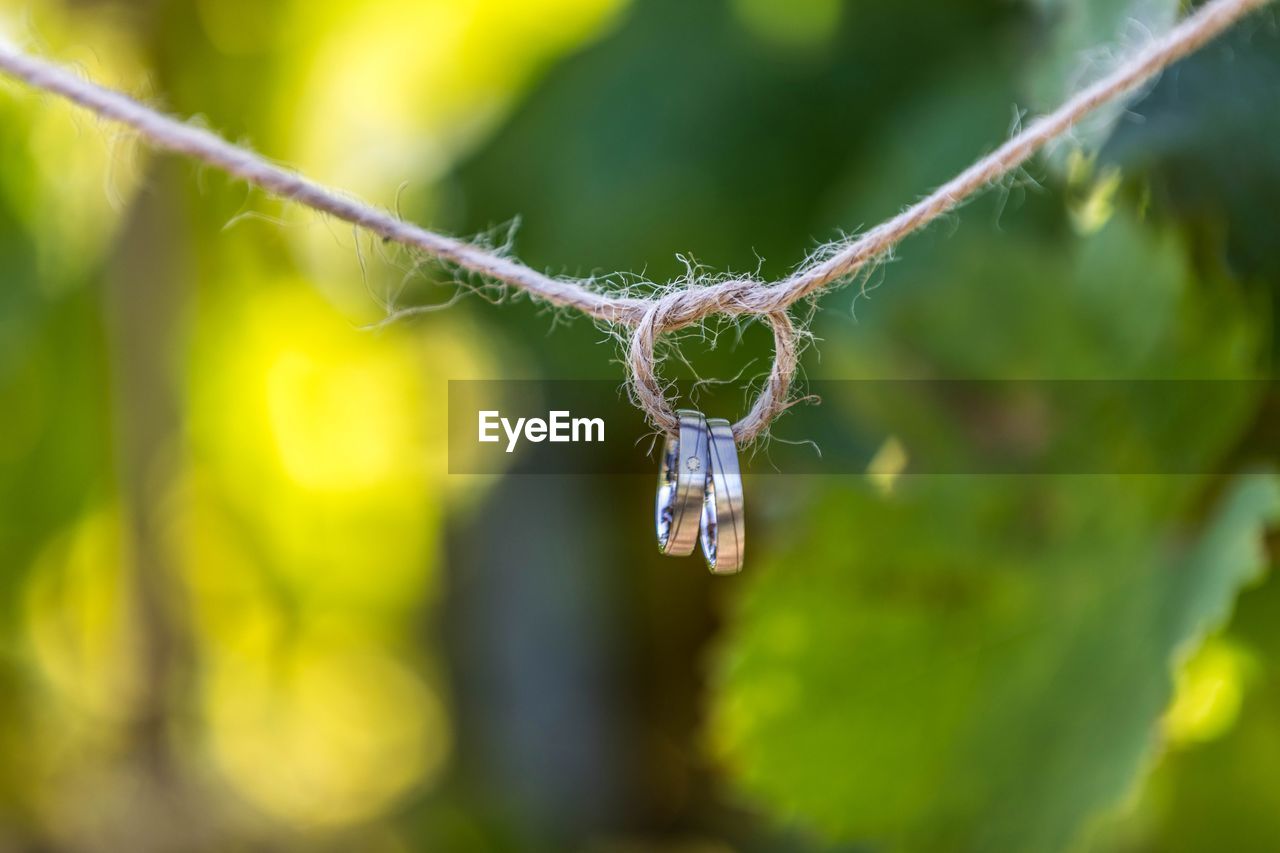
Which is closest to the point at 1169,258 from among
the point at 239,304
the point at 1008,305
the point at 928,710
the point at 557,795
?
the point at 1008,305

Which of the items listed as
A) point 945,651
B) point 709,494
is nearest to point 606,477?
point 945,651

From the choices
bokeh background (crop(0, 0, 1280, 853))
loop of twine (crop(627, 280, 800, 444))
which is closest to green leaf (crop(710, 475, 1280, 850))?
bokeh background (crop(0, 0, 1280, 853))

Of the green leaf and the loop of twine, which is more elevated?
the loop of twine

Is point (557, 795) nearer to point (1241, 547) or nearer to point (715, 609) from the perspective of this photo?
point (715, 609)

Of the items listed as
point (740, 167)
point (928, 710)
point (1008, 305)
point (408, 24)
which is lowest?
point (928, 710)

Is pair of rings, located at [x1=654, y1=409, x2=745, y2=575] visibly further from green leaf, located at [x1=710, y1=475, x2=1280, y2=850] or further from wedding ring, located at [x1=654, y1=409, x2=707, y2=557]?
green leaf, located at [x1=710, y1=475, x2=1280, y2=850]

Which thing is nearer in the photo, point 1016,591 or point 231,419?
point 1016,591

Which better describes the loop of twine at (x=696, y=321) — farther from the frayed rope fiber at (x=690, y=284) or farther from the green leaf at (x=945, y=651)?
the green leaf at (x=945, y=651)

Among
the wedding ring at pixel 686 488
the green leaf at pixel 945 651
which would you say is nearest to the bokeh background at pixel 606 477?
the green leaf at pixel 945 651
